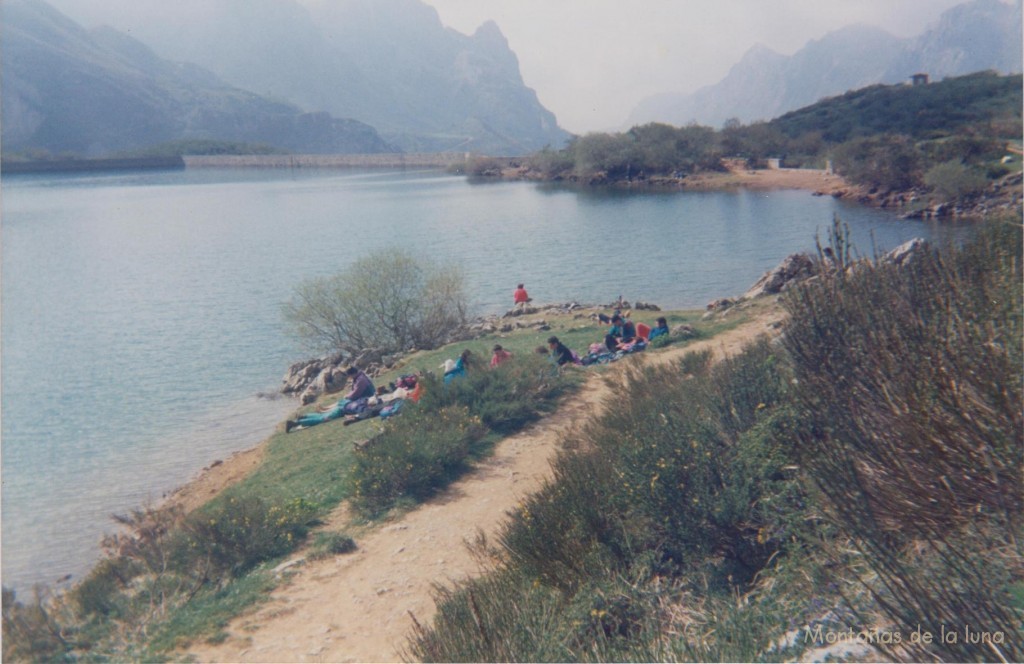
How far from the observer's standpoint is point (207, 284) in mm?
31516

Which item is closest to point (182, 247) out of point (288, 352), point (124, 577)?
point (288, 352)

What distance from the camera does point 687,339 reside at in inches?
591

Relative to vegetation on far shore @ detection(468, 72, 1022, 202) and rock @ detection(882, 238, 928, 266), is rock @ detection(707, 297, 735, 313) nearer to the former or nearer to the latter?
rock @ detection(882, 238, 928, 266)

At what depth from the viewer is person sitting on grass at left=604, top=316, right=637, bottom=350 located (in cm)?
1530

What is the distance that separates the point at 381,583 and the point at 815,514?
4202 millimetres

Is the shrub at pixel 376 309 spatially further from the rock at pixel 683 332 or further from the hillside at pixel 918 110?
the hillside at pixel 918 110

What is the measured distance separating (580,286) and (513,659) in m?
25.2

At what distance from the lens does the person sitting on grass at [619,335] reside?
602 inches

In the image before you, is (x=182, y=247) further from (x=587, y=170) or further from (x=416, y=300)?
(x=587, y=170)

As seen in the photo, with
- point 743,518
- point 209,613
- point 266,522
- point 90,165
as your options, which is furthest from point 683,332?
point 90,165

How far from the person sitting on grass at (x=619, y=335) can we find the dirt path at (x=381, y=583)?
6.11m

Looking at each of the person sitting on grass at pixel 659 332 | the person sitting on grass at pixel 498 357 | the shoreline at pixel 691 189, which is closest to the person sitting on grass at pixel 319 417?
the shoreline at pixel 691 189

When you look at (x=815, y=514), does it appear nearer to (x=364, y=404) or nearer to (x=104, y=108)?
(x=364, y=404)

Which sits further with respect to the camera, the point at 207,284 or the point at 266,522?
the point at 207,284
